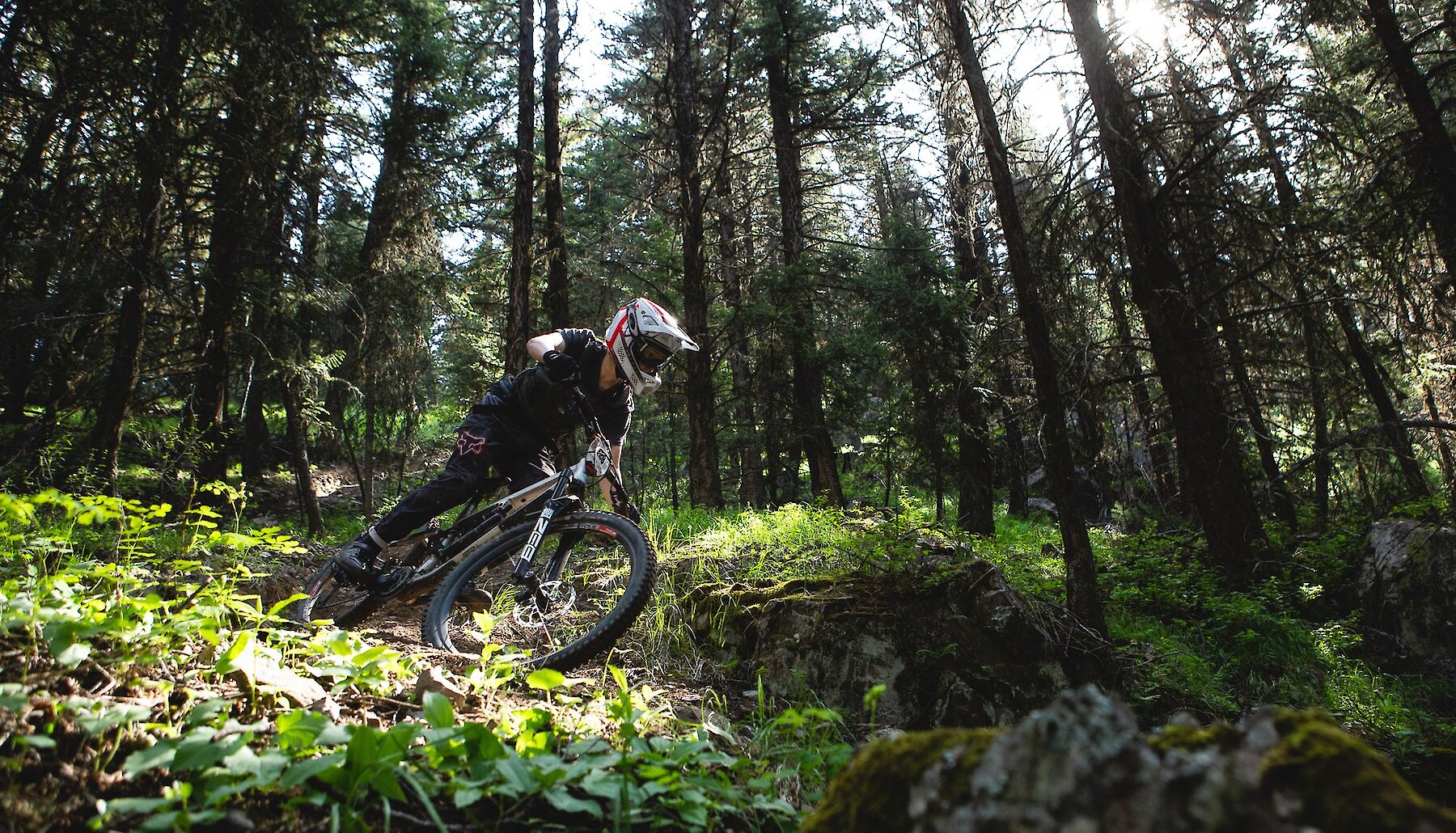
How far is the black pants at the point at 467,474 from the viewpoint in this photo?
464 centimetres

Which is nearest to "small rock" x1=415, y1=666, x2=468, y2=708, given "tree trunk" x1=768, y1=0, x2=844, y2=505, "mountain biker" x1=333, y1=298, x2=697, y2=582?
"mountain biker" x1=333, y1=298, x2=697, y2=582

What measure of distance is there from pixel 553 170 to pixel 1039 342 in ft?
28.0

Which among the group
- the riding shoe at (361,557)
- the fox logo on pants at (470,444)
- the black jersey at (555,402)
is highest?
the black jersey at (555,402)

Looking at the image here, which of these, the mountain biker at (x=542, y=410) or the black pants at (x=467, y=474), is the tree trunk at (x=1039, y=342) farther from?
the black pants at (x=467, y=474)

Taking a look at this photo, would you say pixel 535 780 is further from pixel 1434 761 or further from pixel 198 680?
pixel 1434 761

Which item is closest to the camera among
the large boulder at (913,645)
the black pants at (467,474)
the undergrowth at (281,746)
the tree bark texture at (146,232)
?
the undergrowth at (281,746)

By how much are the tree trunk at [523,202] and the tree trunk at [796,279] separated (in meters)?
4.72

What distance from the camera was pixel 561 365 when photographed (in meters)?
4.41

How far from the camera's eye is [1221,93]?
272 inches

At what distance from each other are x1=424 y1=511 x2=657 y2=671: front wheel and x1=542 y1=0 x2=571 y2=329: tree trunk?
7.06 m

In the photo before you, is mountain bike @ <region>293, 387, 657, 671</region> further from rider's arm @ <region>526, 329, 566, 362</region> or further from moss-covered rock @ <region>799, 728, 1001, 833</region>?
moss-covered rock @ <region>799, 728, 1001, 833</region>

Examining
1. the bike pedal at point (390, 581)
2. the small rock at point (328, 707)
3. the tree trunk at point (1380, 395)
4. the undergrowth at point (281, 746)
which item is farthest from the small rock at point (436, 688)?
the tree trunk at point (1380, 395)

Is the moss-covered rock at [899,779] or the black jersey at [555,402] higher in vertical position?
the black jersey at [555,402]

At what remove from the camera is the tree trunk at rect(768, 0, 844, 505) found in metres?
12.9
